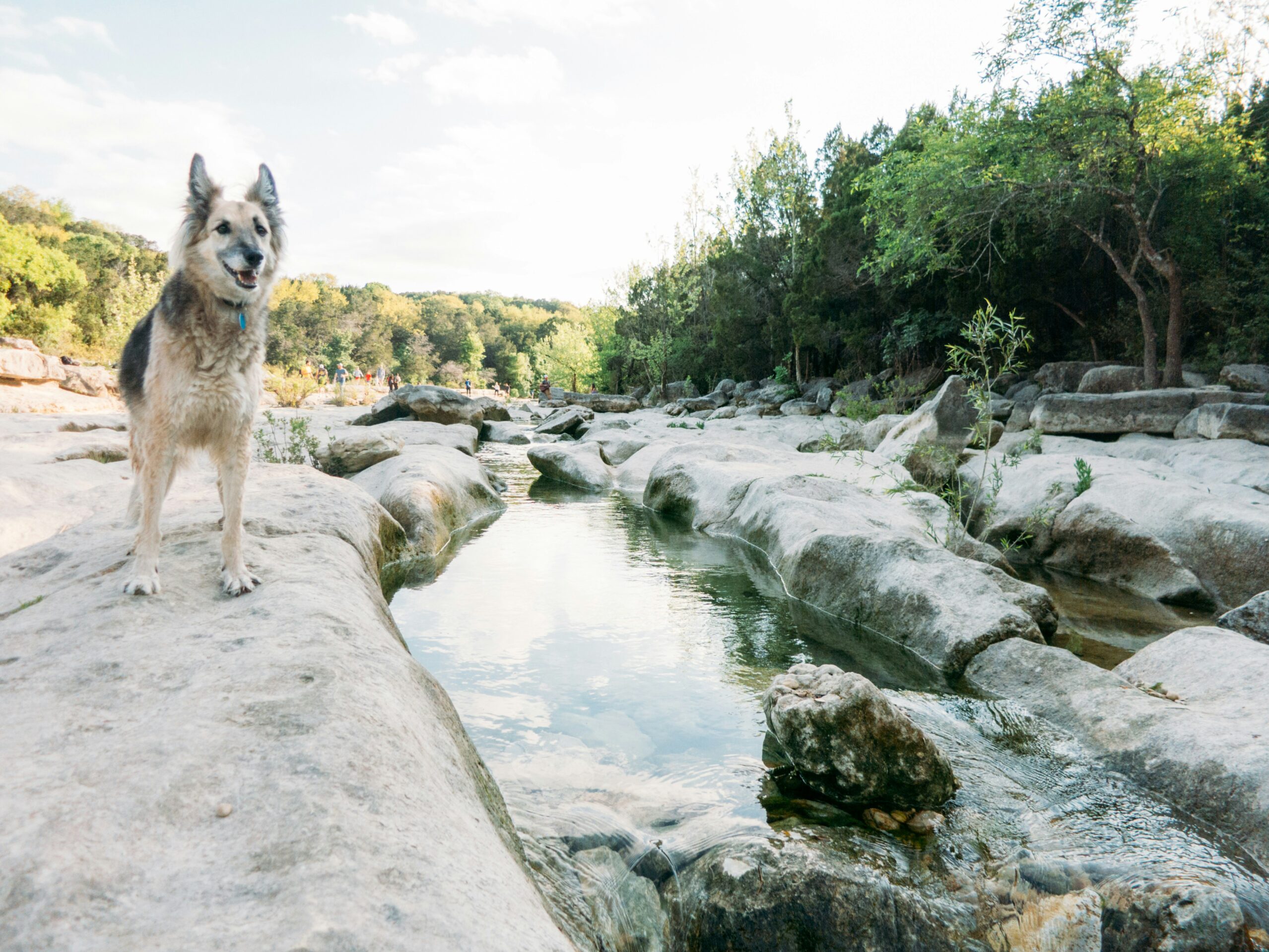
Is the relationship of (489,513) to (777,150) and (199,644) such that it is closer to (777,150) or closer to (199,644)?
(199,644)

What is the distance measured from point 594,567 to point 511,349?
9889 cm

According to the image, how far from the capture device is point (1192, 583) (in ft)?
24.4

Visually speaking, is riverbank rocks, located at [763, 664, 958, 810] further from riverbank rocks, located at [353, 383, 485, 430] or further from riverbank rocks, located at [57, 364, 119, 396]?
riverbank rocks, located at [57, 364, 119, 396]

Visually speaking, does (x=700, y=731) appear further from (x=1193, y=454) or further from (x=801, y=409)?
(x=801, y=409)

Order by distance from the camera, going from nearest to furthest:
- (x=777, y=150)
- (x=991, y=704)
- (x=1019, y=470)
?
(x=991, y=704)
(x=1019, y=470)
(x=777, y=150)

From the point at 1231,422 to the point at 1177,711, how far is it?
36.1 feet

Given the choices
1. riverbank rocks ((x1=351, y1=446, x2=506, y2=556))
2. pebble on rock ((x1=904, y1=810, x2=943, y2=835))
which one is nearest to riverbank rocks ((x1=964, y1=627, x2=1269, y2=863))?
pebble on rock ((x1=904, y1=810, x2=943, y2=835))

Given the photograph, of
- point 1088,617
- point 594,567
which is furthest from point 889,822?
point 594,567

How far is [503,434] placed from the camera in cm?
2652

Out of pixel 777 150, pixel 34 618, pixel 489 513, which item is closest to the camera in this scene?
pixel 34 618

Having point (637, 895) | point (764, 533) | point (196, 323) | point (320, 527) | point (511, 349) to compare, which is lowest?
point (637, 895)

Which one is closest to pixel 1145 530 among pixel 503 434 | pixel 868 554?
pixel 868 554

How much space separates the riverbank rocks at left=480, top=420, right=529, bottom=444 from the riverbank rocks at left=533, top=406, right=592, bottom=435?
31.2 inches

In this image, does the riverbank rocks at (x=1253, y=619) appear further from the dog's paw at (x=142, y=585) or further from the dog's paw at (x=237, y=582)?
the dog's paw at (x=142, y=585)
